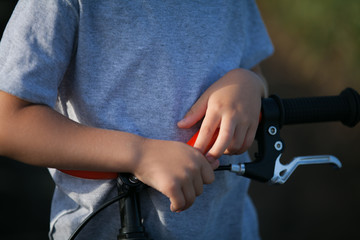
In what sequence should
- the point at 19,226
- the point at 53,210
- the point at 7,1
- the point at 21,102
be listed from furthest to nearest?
1. the point at 19,226
2. the point at 7,1
3. the point at 53,210
4. the point at 21,102

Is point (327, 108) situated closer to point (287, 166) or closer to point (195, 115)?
point (287, 166)

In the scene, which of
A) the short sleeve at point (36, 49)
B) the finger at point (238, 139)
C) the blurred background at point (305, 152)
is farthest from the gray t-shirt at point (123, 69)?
the blurred background at point (305, 152)

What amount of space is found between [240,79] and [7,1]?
4.54 feet

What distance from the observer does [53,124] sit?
59cm

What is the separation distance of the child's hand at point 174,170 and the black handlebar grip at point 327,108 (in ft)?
0.84

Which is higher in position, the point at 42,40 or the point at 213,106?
the point at 42,40

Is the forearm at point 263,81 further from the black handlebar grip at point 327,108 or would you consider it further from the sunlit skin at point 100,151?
the sunlit skin at point 100,151

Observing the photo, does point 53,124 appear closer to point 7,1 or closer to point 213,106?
point 213,106

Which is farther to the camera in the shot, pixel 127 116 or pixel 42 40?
pixel 127 116

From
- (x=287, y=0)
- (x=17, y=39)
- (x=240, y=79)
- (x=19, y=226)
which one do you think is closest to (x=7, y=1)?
(x=19, y=226)

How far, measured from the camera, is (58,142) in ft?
1.92

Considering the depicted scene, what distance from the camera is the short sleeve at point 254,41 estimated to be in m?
0.91

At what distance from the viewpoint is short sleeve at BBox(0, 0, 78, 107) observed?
22.8 inches

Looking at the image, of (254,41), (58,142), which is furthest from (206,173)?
(254,41)
